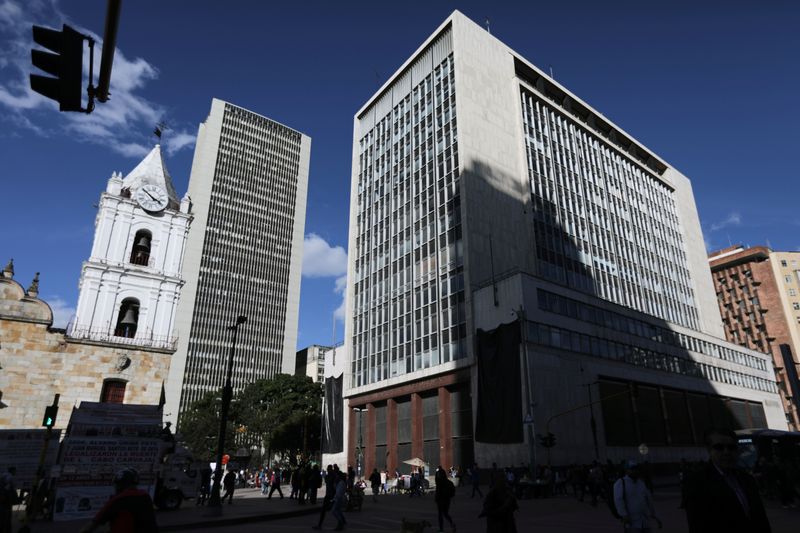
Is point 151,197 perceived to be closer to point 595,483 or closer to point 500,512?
point 595,483

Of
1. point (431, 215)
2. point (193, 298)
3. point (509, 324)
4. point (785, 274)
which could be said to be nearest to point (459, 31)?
point (431, 215)

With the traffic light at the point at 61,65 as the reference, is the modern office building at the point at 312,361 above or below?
above

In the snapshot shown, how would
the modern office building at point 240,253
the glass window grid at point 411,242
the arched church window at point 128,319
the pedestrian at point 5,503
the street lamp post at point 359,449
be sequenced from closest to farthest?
the pedestrian at point 5,503 → the arched church window at point 128,319 → the glass window grid at point 411,242 → the street lamp post at point 359,449 → the modern office building at point 240,253

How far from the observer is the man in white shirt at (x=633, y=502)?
8.16 meters

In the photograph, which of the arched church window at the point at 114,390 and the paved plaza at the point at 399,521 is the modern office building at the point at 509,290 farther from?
the arched church window at the point at 114,390

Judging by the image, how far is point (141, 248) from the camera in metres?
35.2

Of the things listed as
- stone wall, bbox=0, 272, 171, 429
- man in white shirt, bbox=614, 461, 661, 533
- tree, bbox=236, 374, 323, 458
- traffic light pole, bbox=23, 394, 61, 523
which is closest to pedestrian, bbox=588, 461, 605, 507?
man in white shirt, bbox=614, 461, 661, 533

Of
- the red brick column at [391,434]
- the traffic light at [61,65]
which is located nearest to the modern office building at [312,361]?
the red brick column at [391,434]

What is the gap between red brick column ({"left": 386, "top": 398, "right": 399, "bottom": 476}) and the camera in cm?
5056

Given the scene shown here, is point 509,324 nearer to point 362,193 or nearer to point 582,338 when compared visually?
point 582,338

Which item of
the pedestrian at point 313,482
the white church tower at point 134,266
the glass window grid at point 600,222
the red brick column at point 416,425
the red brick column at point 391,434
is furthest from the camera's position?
the glass window grid at point 600,222

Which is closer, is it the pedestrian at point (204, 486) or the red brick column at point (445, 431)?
the pedestrian at point (204, 486)

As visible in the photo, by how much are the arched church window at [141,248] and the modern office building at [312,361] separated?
97.9 metres

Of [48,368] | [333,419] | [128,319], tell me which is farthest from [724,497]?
[333,419]
